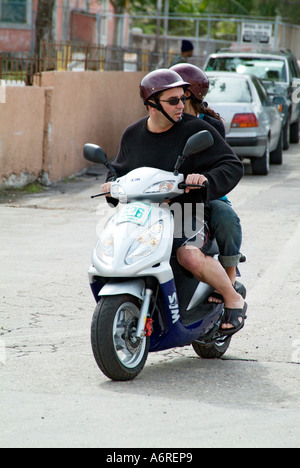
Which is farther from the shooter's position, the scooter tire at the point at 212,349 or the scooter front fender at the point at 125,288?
the scooter tire at the point at 212,349

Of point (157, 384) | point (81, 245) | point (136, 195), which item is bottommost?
point (81, 245)

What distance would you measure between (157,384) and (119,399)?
0.40 metres

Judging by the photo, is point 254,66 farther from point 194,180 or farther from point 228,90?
point 194,180

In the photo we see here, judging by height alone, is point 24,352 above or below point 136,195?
below

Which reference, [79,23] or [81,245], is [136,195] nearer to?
[81,245]

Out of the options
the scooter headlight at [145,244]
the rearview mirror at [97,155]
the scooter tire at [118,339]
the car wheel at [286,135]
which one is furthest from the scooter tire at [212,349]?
the car wheel at [286,135]

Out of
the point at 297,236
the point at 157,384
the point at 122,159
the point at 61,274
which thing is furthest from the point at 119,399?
the point at 297,236

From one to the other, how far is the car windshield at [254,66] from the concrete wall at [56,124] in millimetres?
2316

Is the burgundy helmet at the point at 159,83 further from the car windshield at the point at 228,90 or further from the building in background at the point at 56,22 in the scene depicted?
the building in background at the point at 56,22

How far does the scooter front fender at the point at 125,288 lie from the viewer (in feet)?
14.9

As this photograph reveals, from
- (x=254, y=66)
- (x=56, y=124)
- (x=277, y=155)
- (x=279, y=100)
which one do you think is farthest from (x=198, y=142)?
(x=254, y=66)

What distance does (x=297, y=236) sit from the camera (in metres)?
9.61

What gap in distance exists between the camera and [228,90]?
1498 centimetres
